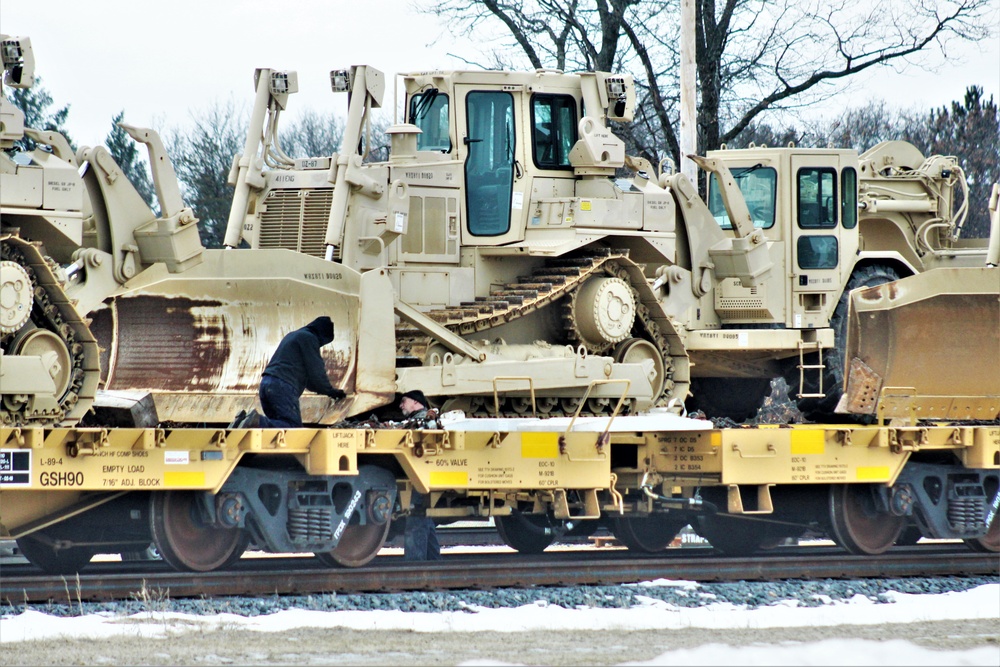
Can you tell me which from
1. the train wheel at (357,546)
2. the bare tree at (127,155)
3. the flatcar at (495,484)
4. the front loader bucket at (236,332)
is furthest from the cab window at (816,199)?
the bare tree at (127,155)

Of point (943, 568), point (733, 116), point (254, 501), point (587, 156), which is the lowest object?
point (943, 568)

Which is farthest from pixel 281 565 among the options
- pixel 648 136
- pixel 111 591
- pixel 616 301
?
pixel 648 136

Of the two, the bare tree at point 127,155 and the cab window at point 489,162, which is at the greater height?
the bare tree at point 127,155

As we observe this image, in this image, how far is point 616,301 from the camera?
16859mm

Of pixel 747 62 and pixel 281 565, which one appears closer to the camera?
pixel 281 565

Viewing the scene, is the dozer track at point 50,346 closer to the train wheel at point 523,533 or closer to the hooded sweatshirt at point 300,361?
the hooded sweatshirt at point 300,361

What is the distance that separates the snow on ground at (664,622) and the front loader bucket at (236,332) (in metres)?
3.47

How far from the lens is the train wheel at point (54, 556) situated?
12.8m

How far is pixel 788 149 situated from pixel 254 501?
399 inches

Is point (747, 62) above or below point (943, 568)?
above

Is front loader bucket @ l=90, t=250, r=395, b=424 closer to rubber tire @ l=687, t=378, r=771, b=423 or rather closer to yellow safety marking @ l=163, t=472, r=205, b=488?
yellow safety marking @ l=163, t=472, r=205, b=488

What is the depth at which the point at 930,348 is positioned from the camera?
15508mm

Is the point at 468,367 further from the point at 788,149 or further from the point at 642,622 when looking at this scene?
the point at 788,149

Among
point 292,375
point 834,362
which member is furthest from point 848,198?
point 292,375
